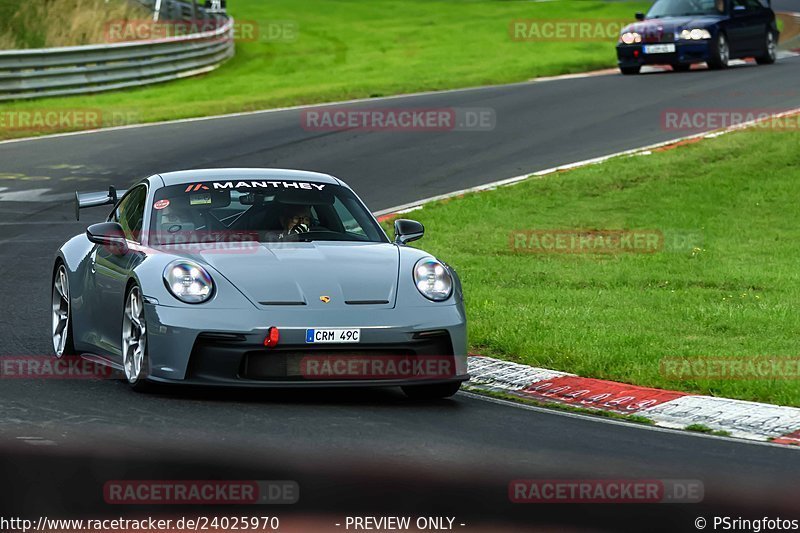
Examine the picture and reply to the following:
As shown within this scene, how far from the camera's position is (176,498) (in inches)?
244

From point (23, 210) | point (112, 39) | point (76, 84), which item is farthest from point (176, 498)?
point (112, 39)

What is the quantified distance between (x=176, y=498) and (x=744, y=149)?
1489 cm

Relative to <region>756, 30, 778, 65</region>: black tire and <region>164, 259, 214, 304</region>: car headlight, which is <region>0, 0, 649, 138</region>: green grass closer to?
<region>756, 30, 778, 65</region>: black tire

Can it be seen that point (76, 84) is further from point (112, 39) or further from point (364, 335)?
point (364, 335)

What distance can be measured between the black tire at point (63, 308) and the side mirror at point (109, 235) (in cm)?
89

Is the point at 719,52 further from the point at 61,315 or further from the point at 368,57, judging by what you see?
the point at 61,315

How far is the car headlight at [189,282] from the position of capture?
8.41 m

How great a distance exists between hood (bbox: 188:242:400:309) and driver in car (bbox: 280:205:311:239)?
46cm

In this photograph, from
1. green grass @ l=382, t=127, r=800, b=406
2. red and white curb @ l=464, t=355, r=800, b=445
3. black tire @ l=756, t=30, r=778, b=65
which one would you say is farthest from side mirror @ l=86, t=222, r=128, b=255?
black tire @ l=756, t=30, r=778, b=65

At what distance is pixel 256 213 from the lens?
31.6 feet

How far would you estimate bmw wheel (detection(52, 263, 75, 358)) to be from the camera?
10.0 m

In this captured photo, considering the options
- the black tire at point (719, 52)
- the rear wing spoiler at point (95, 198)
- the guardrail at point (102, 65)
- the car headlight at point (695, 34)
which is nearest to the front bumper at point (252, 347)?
the rear wing spoiler at point (95, 198)

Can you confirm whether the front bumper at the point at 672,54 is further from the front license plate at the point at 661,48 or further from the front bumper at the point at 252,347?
the front bumper at the point at 252,347

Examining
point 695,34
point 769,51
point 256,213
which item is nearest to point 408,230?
point 256,213
